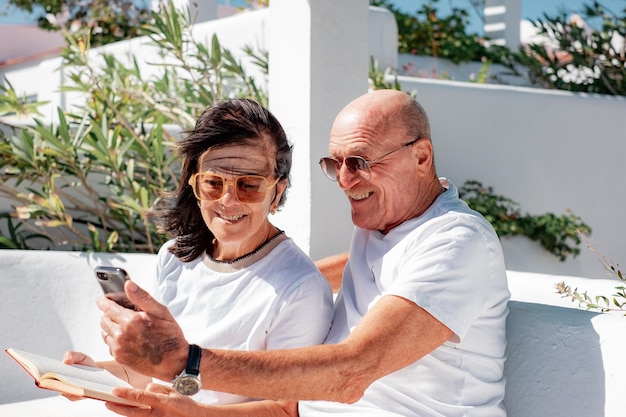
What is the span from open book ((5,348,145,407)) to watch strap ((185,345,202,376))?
292mm

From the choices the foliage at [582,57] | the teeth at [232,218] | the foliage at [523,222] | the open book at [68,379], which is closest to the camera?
the open book at [68,379]

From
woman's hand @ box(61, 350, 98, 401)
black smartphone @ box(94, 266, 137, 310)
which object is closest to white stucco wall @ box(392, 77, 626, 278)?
woman's hand @ box(61, 350, 98, 401)

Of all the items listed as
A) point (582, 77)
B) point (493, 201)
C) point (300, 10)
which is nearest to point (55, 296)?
point (300, 10)

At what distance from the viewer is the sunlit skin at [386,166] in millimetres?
2900

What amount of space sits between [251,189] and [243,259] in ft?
0.82

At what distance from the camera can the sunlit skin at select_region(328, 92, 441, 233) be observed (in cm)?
290

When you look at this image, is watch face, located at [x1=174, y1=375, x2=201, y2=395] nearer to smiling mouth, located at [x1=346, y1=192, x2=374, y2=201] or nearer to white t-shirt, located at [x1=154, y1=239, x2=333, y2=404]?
white t-shirt, located at [x1=154, y1=239, x2=333, y2=404]

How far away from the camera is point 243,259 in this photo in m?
3.08

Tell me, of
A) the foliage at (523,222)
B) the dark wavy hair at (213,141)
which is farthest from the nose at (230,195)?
the foliage at (523,222)

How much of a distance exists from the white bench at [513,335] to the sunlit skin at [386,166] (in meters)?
0.49

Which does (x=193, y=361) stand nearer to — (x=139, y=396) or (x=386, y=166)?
(x=139, y=396)

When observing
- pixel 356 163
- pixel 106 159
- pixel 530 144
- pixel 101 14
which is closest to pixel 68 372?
pixel 356 163

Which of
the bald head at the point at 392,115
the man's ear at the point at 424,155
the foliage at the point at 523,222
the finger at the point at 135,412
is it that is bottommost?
the foliage at the point at 523,222

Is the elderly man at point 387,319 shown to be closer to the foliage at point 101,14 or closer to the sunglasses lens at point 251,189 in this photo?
the sunglasses lens at point 251,189
